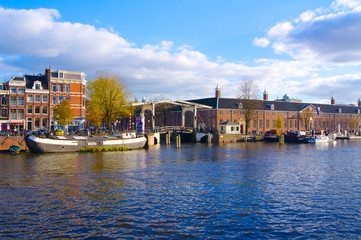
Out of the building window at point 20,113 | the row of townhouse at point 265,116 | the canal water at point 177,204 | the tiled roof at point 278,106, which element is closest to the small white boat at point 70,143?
the canal water at point 177,204

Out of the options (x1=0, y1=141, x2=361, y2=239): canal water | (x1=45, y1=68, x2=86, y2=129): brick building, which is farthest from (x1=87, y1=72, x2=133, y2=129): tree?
(x1=0, y1=141, x2=361, y2=239): canal water

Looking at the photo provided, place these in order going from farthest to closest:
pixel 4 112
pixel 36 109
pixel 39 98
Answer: pixel 39 98 < pixel 36 109 < pixel 4 112

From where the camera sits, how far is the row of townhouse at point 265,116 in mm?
92125

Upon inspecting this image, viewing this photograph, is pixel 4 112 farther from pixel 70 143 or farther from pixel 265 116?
pixel 265 116

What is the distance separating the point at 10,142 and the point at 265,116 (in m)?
74.4

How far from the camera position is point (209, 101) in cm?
9669

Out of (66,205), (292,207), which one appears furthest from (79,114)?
(292,207)

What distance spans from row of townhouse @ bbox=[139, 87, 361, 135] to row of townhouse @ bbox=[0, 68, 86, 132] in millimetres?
24697

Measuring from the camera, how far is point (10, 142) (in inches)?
1815

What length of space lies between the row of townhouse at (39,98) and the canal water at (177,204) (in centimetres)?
3838

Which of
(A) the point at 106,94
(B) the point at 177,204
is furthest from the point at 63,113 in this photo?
(B) the point at 177,204

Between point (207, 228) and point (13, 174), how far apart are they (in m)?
18.3

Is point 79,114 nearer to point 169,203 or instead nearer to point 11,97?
point 11,97

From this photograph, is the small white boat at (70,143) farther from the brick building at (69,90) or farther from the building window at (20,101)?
the building window at (20,101)
